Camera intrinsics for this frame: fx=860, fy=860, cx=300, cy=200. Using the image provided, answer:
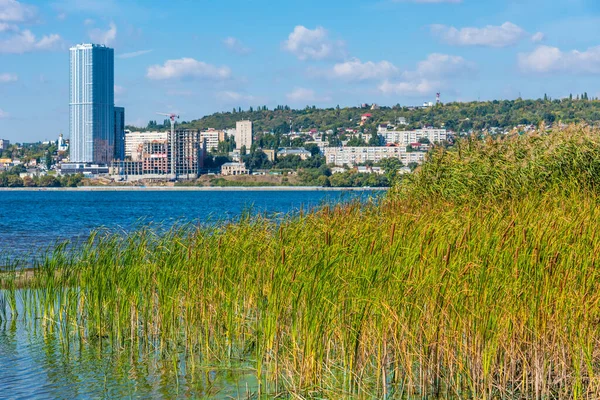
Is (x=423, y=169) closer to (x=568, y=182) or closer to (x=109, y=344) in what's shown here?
(x=568, y=182)

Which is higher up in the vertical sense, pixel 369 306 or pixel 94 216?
pixel 369 306

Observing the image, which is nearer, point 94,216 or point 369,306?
point 369,306

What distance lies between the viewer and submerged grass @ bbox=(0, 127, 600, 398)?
8328 mm

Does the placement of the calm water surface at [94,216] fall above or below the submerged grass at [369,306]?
below

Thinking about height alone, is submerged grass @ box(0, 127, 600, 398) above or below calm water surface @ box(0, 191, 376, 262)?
above

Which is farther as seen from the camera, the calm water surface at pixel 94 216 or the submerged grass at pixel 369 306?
the calm water surface at pixel 94 216

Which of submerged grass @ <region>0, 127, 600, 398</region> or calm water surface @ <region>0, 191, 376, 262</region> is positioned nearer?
submerged grass @ <region>0, 127, 600, 398</region>

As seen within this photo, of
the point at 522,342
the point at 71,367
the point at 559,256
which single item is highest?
the point at 559,256

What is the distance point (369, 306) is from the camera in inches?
347

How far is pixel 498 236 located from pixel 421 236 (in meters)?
0.92

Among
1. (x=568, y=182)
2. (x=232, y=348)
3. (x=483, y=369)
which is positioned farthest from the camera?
(x=568, y=182)

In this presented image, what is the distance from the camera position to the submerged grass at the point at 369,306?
833 centimetres

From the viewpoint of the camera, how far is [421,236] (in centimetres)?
990

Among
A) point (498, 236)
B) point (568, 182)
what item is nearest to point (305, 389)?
point (498, 236)
